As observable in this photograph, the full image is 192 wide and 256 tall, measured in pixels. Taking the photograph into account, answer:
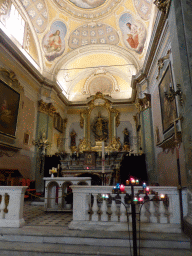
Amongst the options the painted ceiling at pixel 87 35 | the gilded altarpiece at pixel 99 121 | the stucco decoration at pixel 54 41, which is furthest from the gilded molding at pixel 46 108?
the gilded altarpiece at pixel 99 121

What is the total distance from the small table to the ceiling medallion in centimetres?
1054

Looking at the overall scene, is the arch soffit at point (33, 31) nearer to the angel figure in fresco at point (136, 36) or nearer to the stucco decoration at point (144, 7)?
the angel figure in fresco at point (136, 36)

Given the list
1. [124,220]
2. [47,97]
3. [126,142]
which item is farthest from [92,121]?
[124,220]

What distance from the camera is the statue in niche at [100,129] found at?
1548 cm

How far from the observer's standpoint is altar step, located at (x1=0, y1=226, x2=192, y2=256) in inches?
117

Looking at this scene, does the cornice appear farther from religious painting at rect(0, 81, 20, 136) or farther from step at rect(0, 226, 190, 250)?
religious painting at rect(0, 81, 20, 136)

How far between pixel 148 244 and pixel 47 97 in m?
11.4

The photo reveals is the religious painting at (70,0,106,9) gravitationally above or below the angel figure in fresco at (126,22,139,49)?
above

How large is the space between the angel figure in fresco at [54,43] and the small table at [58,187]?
9943 millimetres

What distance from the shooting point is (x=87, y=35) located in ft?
44.3

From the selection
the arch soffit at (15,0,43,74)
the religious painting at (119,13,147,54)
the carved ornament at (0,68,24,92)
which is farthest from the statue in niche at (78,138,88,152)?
the religious painting at (119,13,147,54)

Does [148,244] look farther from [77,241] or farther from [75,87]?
[75,87]

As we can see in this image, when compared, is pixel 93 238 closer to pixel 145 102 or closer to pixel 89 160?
pixel 89 160

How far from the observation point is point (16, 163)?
368 inches
